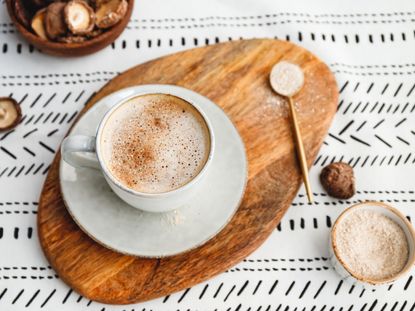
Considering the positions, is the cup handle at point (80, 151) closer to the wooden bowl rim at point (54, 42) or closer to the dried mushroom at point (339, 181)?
the wooden bowl rim at point (54, 42)

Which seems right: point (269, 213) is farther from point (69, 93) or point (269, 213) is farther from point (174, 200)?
point (69, 93)

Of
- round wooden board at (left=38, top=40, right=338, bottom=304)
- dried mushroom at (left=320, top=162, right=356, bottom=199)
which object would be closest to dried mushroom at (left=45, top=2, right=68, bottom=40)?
round wooden board at (left=38, top=40, right=338, bottom=304)

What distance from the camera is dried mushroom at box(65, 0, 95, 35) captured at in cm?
101

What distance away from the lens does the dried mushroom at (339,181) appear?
985 millimetres

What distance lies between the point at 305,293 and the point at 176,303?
0.22 m

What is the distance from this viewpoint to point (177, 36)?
114 centimetres

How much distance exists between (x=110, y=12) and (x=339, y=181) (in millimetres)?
542

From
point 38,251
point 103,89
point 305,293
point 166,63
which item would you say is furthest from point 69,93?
point 305,293

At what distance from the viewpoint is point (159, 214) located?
89 centimetres

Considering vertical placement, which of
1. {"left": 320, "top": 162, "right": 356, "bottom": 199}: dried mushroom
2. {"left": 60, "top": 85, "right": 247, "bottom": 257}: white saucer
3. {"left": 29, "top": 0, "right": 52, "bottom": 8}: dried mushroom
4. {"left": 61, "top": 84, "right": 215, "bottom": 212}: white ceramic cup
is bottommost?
{"left": 320, "top": 162, "right": 356, "bottom": 199}: dried mushroom

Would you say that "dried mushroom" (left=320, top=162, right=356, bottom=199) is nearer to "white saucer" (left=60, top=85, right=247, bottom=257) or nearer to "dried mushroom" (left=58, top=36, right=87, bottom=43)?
"white saucer" (left=60, top=85, right=247, bottom=257)

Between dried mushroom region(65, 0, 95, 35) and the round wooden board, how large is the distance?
0.37 feet

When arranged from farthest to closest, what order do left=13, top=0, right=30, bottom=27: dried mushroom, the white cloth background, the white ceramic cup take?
1. left=13, top=0, right=30, bottom=27: dried mushroom
2. the white cloth background
3. the white ceramic cup

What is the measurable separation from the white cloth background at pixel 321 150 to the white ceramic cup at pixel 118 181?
175 millimetres
